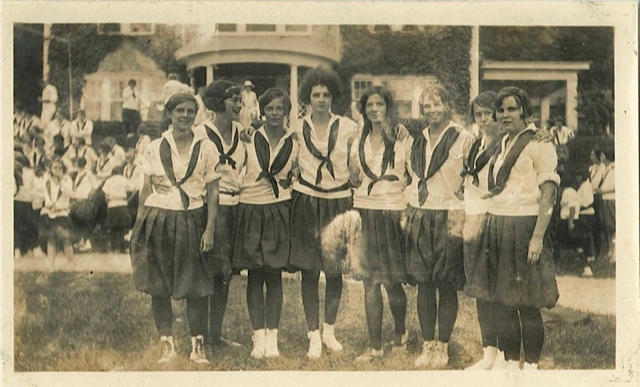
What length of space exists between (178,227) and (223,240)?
0.30 metres

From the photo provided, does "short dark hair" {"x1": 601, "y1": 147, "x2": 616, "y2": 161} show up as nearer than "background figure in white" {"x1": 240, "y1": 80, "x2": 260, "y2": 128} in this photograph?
No

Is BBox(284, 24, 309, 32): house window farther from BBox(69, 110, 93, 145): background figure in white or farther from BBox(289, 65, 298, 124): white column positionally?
BBox(69, 110, 93, 145): background figure in white

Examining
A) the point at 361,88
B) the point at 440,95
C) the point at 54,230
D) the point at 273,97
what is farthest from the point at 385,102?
the point at 54,230

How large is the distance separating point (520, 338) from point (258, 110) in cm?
230

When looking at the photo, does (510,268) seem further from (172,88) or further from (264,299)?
(172,88)

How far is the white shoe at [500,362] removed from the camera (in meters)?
5.84

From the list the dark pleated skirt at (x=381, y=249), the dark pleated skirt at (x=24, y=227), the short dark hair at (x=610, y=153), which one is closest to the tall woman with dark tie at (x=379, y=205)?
the dark pleated skirt at (x=381, y=249)

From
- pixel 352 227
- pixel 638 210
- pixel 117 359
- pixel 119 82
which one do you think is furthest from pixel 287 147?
pixel 638 210

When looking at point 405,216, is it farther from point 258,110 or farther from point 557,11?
point 557,11

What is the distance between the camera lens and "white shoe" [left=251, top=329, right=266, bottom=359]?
5.79 m

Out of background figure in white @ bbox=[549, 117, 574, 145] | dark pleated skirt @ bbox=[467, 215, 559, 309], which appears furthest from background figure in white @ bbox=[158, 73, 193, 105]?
background figure in white @ bbox=[549, 117, 574, 145]

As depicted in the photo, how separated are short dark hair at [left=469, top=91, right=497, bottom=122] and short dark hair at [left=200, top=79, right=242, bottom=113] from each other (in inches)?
61.0

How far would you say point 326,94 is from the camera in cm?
580

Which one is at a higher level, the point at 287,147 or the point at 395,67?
the point at 395,67
